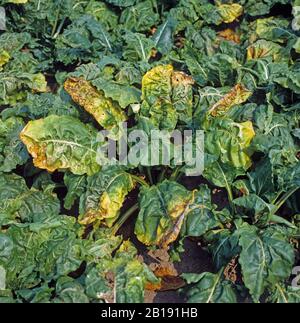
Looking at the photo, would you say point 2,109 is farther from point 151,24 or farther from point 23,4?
point 151,24

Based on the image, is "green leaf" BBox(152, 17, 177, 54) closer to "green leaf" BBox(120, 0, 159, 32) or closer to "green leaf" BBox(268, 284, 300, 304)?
"green leaf" BBox(120, 0, 159, 32)

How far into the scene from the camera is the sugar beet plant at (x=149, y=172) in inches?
Result: 187

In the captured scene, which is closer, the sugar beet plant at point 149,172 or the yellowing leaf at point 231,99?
the sugar beet plant at point 149,172

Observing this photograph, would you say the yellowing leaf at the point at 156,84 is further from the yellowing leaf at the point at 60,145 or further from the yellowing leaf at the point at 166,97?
the yellowing leaf at the point at 60,145

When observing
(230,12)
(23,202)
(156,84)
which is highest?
(230,12)

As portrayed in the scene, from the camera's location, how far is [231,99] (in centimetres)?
574

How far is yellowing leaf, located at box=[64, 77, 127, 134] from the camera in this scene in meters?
5.68

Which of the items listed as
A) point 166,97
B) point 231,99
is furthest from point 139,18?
point 231,99

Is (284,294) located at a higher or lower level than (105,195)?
lower

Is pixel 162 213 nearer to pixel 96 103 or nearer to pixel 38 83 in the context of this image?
pixel 96 103

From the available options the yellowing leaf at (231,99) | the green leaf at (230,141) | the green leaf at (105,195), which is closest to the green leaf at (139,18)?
the yellowing leaf at (231,99)

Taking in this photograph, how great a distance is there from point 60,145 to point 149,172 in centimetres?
88

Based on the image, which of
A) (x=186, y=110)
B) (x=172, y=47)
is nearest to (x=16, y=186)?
(x=186, y=110)

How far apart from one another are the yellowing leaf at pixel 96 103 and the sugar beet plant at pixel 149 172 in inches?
0.5
